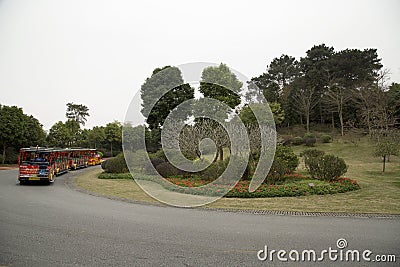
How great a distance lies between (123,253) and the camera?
5.03 m

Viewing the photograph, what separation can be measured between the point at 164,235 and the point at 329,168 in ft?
33.0

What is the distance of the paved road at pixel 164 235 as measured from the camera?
480cm

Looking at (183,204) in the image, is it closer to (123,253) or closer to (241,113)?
(123,253)

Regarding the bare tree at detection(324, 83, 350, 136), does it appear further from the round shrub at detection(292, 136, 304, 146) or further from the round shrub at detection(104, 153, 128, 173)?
the round shrub at detection(104, 153, 128, 173)

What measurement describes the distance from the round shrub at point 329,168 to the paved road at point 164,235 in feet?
19.5

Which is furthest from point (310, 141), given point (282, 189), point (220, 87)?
point (282, 189)

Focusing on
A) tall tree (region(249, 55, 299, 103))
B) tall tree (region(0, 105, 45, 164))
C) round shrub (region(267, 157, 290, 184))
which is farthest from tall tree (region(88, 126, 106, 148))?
round shrub (region(267, 157, 290, 184))

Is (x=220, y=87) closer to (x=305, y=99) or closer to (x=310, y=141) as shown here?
(x=310, y=141)

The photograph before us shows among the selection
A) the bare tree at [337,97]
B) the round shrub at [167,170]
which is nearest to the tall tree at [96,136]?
the round shrub at [167,170]

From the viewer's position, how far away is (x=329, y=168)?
13.5 meters

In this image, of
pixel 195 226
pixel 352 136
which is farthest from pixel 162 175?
pixel 352 136

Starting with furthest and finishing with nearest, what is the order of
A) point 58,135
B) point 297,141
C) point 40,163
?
point 58,135 < point 297,141 < point 40,163

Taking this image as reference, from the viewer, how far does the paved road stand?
15.8 ft

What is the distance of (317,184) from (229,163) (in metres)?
4.09
